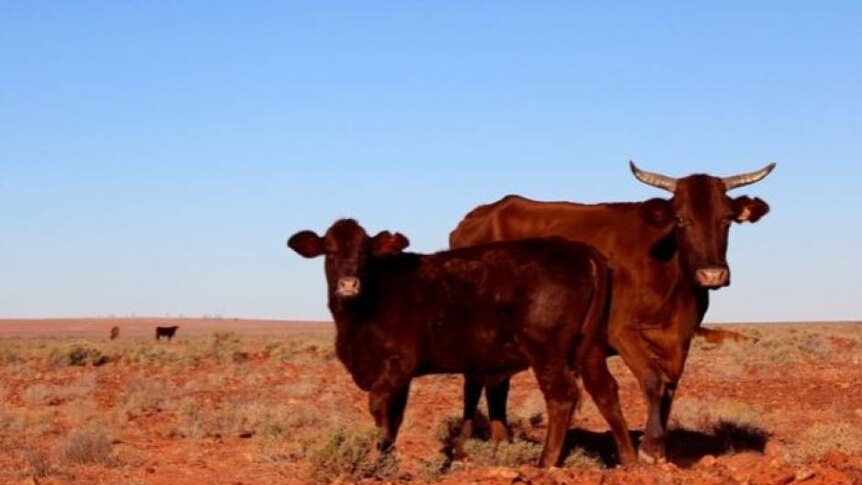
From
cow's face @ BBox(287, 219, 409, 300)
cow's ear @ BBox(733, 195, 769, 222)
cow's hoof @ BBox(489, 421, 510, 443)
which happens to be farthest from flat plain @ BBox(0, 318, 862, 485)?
cow's ear @ BBox(733, 195, 769, 222)

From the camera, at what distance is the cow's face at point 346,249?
1074 centimetres

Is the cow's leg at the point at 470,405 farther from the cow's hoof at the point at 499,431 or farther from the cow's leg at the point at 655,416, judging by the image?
the cow's leg at the point at 655,416

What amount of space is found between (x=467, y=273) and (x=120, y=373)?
1857cm

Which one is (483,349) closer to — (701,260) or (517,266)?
(517,266)

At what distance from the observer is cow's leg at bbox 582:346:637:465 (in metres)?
10.6

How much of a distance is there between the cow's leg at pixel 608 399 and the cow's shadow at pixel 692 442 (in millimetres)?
1751

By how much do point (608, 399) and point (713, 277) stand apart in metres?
1.37

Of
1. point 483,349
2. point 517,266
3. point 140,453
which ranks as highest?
point 517,266

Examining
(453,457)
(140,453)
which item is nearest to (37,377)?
(140,453)

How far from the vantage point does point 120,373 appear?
27859 mm

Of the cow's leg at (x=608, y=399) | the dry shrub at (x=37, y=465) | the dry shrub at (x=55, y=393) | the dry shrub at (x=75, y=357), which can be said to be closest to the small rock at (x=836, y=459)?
the cow's leg at (x=608, y=399)

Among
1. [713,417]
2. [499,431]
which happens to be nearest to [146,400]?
[499,431]

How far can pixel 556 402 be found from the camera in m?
10.2

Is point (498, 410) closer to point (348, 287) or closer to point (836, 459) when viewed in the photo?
point (348, 287)
